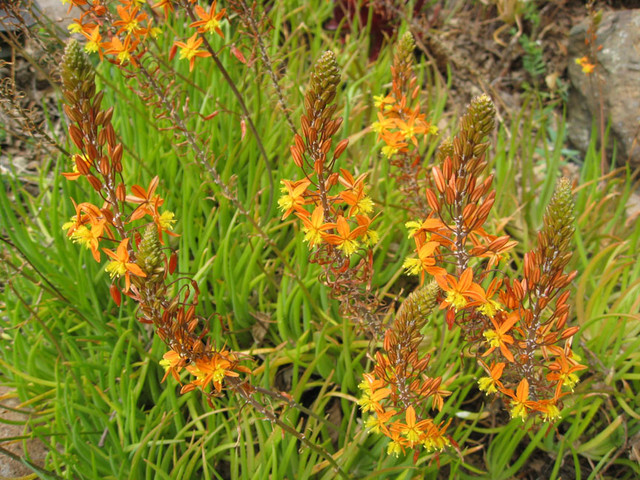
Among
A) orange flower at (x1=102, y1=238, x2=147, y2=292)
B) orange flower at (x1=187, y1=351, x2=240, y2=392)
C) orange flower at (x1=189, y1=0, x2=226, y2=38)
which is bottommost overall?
orange flower at (x1=187, y1=351, x2=240, y2=392)

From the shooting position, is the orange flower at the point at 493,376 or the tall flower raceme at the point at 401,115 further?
the tall flower raceme at the point at 401,115

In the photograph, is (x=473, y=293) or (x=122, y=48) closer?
(x=473, y=293)

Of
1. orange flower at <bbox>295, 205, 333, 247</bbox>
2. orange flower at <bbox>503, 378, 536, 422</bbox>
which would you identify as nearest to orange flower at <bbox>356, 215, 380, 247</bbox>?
orange flower at <bbox>295, 205, 333, 247</bbox>

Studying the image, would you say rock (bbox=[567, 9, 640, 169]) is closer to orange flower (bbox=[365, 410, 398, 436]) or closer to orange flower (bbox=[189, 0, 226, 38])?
orange flower (bbox=[189, 0, 226, 38])

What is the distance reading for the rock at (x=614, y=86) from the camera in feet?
13.5

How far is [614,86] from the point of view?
4250 millimetres

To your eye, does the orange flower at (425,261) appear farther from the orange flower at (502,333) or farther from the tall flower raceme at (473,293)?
the orange flower at (502,333)

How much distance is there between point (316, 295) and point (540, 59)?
3.60 metres

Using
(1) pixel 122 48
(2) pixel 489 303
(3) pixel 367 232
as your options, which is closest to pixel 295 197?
(3) pixel 367 232

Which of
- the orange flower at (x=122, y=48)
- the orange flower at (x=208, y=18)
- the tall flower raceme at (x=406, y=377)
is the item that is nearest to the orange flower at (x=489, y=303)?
the tall flower raceme at (x=406, y=377)

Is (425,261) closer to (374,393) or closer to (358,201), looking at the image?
(358,201)

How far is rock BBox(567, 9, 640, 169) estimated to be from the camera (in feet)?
13.5

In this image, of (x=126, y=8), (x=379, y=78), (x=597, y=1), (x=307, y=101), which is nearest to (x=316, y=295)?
(x=307, y=101)

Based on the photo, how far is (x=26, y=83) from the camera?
167 inches
